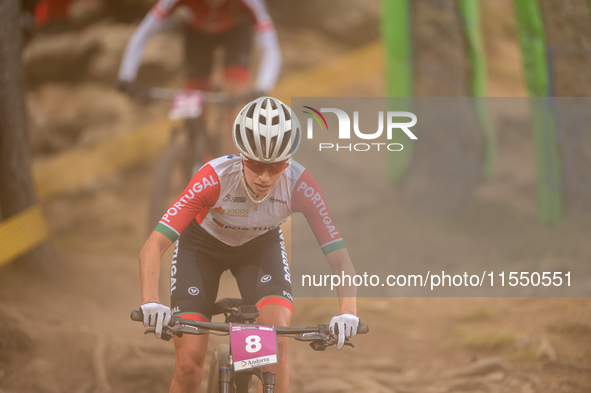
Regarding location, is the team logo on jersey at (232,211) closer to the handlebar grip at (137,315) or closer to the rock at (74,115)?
the handlebar grip at (137,315)

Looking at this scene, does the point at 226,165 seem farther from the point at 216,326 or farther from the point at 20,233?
the point at 20,233

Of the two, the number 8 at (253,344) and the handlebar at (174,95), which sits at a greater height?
the handlebar at (174,95)

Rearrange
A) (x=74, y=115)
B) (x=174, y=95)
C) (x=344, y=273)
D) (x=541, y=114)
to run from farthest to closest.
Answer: (x=74, y=115) → (x=541, y=114) → (x=174, y=95) → (x=344, y=273)

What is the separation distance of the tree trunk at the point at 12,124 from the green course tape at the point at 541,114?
640 cm

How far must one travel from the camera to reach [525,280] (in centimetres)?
659

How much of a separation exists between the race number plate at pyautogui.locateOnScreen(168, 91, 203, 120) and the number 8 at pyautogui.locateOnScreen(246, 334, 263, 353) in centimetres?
358

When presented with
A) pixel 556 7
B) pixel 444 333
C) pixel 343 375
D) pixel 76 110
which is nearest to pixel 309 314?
pixel 343 375

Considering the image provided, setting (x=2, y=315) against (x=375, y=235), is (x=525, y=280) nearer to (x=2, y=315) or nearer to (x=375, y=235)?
(x=375, y=235)

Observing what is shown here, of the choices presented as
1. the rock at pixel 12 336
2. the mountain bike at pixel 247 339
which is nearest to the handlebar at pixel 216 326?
the mountain bike at pixel 247 339

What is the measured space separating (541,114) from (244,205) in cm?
540

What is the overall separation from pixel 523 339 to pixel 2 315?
5.08 meters

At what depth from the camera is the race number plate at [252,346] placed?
2.71 metres

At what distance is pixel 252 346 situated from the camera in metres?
2.73

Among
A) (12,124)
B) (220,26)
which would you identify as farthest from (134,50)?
(12,124)
